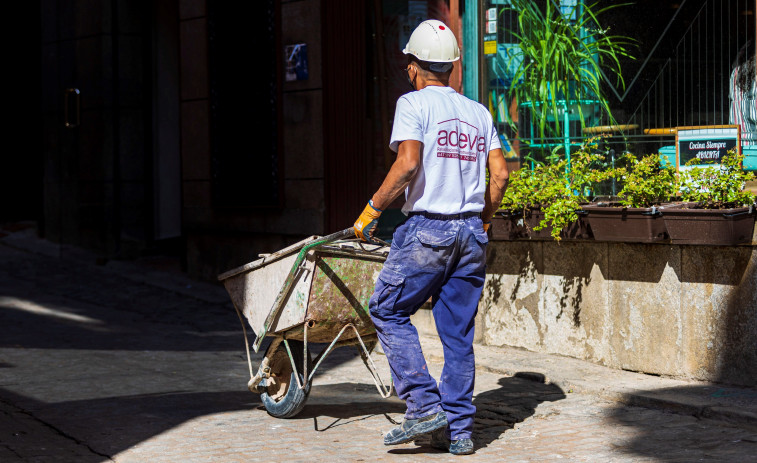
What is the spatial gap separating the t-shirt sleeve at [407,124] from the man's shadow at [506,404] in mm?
1550

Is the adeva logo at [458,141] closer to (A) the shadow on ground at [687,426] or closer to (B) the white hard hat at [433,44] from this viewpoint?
(B) the white hard hat at [433,44]

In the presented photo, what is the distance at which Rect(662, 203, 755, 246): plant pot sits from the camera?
623 centimetres

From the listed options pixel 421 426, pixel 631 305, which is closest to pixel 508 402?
pixel 631 305

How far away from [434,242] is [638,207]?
237cm

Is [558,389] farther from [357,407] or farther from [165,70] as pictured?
[165,70]

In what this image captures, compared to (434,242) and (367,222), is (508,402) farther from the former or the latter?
(367,222)

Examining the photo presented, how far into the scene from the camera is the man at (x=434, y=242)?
4949mm

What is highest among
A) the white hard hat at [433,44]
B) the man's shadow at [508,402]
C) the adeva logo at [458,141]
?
the white hard hat at [433,44]

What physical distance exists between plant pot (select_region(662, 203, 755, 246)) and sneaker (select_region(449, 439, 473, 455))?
226 centimetres

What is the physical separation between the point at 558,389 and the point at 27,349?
4.26m

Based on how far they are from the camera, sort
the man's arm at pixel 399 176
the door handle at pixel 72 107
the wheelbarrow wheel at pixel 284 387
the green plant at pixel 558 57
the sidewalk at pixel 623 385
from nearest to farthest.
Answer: the man's arm at pixel 399 176 → the wheelbarrow wheel at pixel 284 387 → the sidewalk at pixel 623 385 → the green plant at pixel 558 57 → the door handle at pixel 72 107

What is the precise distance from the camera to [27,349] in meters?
8.23

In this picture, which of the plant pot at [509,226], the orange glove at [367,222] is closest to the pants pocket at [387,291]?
the orange glove at [367,222]

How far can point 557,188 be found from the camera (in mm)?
7191
